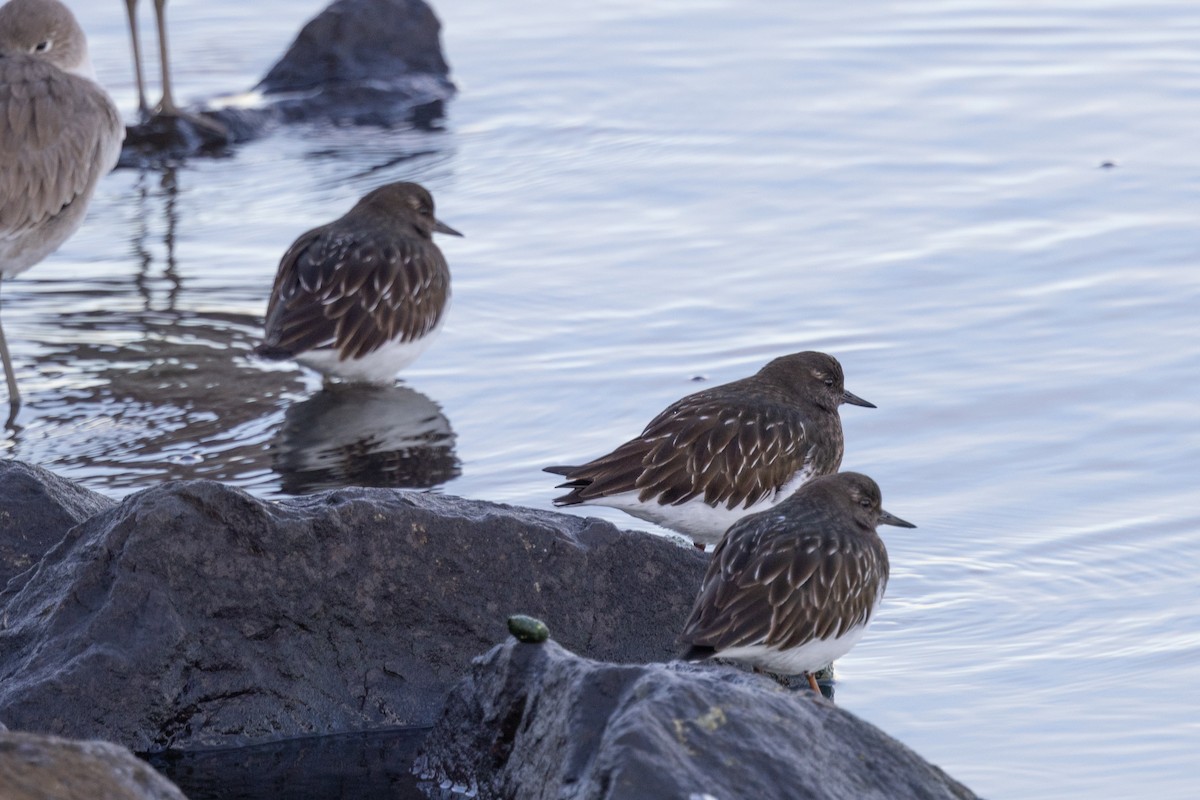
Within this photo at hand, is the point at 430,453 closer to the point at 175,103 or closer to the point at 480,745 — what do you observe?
the point at 480,745

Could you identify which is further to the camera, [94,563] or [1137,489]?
[1137,489]

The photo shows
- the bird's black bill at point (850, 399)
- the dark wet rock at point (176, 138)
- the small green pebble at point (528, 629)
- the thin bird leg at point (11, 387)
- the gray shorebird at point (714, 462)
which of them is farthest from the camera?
the dark wet rock at point (176, 138)

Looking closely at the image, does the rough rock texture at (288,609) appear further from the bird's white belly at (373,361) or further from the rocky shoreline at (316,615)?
the bird's white belly at (373,361)

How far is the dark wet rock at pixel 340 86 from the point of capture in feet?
40.9

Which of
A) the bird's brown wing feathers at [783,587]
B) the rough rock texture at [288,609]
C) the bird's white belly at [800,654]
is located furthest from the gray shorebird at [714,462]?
the bird's white belly at [800,654]

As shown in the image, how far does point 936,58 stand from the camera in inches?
526

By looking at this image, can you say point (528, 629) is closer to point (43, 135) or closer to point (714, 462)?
point (714, 462)

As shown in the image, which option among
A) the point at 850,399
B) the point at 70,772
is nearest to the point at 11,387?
the point at 850,399

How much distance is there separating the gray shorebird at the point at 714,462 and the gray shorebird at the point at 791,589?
2.11 ft

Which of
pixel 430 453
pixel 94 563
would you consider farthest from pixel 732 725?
pixel 430 453

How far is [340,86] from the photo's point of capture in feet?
44.4

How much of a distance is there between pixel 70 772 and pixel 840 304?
624cm

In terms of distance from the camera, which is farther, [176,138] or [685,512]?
[176,138]

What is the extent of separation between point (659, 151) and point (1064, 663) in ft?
21.9
